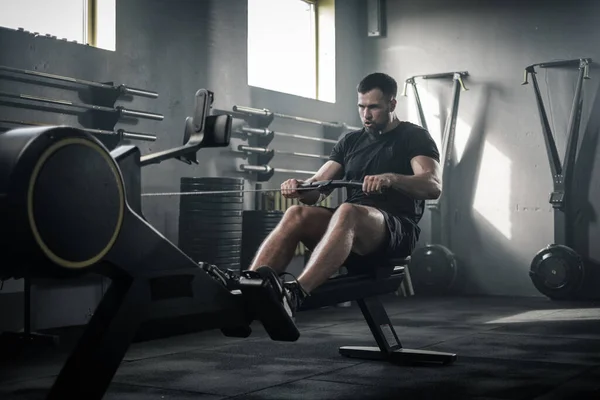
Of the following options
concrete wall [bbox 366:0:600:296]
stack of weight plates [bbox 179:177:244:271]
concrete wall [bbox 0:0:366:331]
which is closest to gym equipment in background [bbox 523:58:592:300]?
concrete wall [bbox 366:0:600:296]

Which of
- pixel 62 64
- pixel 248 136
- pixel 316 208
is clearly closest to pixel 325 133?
pixel 248 136

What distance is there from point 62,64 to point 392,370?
2627 mm

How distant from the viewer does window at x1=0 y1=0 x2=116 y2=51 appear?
4426mm

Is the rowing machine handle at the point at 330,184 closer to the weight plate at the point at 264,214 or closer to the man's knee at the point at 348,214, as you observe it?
the man's knee at the point at 348,214

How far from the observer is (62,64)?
4.56 m

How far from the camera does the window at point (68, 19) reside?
4.43 meters

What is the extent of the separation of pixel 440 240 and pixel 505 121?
1140 millimetres

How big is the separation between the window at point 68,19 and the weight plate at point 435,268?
3124 mm

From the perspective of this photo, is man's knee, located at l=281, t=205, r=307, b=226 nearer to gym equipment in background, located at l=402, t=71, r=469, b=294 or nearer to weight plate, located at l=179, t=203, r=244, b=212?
weight plate, located at l=179, t=203, r=244, b=212

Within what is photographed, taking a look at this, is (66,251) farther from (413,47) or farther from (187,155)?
(413,47)

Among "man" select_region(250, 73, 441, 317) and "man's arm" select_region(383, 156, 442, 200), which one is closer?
"man" select_region(250, 73, 441, 317)

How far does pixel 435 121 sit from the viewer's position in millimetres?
7004

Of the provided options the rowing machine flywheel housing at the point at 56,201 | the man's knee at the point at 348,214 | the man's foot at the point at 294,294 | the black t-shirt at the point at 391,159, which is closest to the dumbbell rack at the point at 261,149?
the black t-shirt at the point at 391,159

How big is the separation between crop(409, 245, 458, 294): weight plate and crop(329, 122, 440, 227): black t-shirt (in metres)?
3.14
